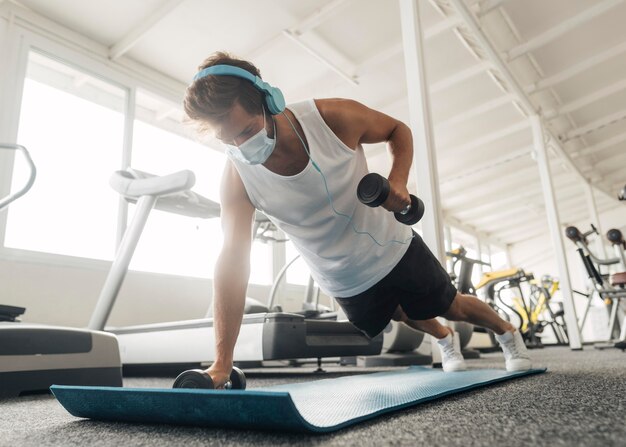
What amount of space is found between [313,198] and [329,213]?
0.26 ft

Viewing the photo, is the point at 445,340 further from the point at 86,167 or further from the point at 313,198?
the point at 86,167

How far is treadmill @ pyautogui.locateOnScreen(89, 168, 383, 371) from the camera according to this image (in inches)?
95.2

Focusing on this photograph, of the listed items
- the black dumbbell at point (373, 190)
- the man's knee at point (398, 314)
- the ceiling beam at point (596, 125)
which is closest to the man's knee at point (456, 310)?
the man's knee at point (398, 314)

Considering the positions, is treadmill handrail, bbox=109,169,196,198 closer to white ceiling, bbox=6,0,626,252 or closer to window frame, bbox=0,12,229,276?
window frame, bbox=0,12,229,276

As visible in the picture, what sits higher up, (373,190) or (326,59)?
(326,59)

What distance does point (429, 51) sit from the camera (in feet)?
15.3

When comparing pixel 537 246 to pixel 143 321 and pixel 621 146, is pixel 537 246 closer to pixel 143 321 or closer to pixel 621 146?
pixel 621 146

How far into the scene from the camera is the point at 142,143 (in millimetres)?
4602

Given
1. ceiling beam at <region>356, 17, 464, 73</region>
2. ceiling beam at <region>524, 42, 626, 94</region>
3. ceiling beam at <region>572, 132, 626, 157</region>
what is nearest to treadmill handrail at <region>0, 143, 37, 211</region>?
ceiling beam at <region>356, 17, 464, 73</region>

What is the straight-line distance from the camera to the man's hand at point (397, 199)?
1.28 m

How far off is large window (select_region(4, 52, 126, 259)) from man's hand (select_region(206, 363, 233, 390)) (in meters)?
2.79

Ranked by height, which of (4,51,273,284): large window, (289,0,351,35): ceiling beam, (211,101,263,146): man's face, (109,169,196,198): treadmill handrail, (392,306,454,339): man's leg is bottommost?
(392,306,454,339): man's leg

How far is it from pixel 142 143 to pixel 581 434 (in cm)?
453

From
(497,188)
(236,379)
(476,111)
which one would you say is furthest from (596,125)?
(236,379)
